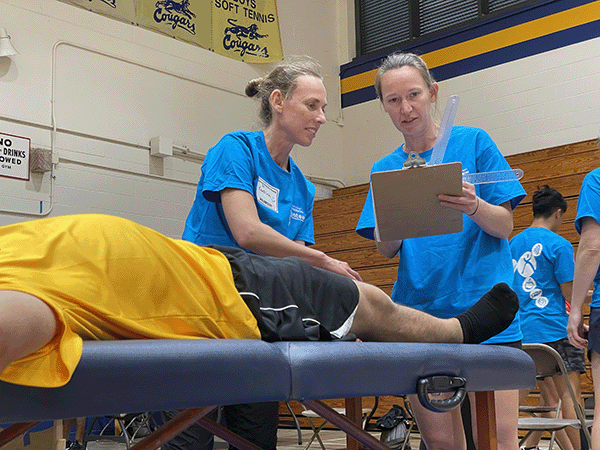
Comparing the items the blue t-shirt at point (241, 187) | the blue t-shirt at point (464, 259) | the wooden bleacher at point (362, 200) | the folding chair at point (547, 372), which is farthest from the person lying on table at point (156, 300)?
the wooden bleacher at point (362, 200)

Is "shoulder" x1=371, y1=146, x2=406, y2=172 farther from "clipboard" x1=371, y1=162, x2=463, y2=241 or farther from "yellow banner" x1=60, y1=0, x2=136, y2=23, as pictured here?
"yellow banner" x1=60, y1=0, x2=136, y2=23

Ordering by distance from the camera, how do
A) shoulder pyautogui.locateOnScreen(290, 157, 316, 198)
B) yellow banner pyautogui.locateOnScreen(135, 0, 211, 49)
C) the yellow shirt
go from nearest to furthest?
1. the yellow shirt
2. shoulder pyautogui.locateOnScreen(290, 157, 316, 198)
3. yellow banner pyautogui.locateOnScreen(135, 0, 211, 49)

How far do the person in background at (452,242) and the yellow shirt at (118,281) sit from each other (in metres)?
0.60

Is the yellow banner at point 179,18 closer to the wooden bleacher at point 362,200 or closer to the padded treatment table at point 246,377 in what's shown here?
the wooden bleacher at point 362,200

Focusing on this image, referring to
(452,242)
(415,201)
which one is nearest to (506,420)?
(452,242)

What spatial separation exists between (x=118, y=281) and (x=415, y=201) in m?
0.72

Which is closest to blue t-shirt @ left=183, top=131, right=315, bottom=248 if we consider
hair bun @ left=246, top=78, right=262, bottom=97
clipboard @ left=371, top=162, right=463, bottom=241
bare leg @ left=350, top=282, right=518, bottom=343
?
hair bun @ left=246, top=78, right=262, bottom=97

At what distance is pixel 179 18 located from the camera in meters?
6.18

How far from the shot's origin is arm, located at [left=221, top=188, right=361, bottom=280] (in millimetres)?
1646

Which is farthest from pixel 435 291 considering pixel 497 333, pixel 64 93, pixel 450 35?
pixel 450 35

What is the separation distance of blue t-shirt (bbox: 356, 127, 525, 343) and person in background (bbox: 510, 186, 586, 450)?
1685 millimetres

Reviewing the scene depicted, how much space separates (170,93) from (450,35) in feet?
9.29

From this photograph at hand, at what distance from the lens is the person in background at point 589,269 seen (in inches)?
80.0

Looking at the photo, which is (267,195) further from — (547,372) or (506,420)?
(547,372)
